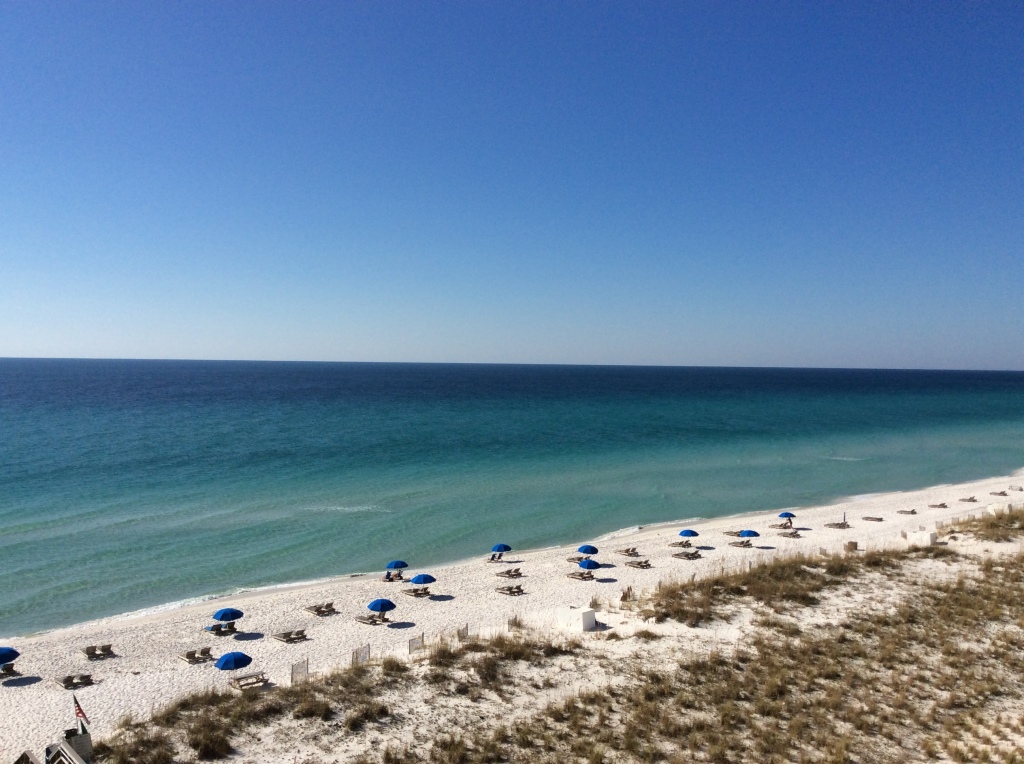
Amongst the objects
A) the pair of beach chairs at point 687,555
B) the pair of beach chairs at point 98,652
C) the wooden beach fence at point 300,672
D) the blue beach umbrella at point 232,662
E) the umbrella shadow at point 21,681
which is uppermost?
the wooden beach fence at point 300,672

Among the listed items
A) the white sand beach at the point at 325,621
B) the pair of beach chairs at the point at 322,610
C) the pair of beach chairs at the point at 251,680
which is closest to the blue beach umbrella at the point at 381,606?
the white sand beach at the point at 325,621

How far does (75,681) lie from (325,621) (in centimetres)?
722

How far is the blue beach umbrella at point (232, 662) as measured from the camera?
18000 millimetres

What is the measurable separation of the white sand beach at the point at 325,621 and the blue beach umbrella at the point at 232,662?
31 cm

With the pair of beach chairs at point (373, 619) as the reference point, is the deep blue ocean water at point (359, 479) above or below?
above

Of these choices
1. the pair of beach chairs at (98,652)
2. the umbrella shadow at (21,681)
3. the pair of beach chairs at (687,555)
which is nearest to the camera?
the umbrella shadow at (21,681)

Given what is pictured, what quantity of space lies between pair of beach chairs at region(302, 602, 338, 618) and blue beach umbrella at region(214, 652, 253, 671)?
435 cm

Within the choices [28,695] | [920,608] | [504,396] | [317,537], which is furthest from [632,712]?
[504,396]

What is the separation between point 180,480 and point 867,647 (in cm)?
4147

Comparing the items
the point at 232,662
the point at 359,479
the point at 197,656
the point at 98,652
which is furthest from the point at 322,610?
the point at 359,479

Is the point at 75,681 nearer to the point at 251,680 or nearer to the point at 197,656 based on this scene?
the point at 197,656

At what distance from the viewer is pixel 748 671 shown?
15180 mm

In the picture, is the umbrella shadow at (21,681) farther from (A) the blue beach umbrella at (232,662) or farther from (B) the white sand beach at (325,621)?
(A) the blue beach umbrella at (232,662)

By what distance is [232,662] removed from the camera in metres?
18.1
